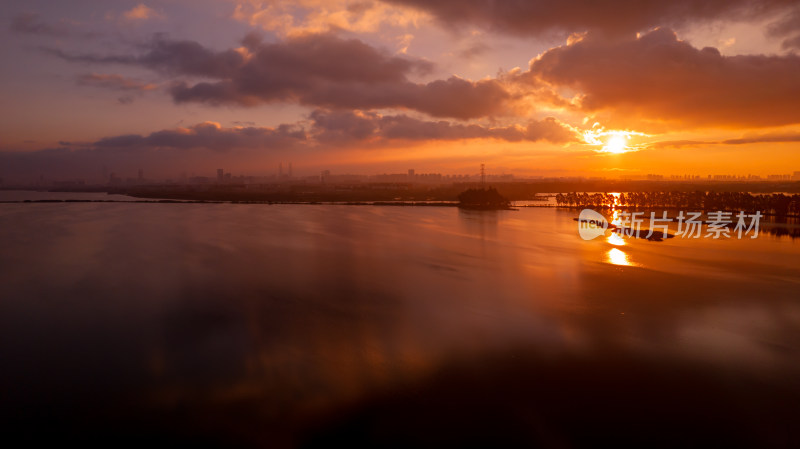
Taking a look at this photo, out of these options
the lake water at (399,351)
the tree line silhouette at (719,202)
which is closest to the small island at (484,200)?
the tree line silhouette at (719,202)

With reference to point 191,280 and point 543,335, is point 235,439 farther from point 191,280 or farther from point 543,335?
point 191,280

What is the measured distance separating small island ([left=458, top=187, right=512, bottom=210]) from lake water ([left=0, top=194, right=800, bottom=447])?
30427mm

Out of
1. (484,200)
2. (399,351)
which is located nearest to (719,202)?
(484,200)

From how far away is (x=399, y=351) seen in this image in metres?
7.79

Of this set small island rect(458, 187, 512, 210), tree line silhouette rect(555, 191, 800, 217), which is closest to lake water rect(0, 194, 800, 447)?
tree line silhouette rect(555, 191, 800, 217)

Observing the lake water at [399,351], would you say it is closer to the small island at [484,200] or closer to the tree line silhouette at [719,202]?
the tree line silhouette at [719,202]

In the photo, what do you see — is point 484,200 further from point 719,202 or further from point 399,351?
point 399,351

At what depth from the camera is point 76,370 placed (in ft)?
23.2

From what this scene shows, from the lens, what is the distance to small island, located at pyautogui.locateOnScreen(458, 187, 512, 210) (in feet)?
155

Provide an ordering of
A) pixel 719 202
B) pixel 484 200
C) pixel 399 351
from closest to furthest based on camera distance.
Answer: pixel 399 351, pixel 719 202, pixel 484 200

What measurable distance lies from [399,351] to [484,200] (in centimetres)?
4278

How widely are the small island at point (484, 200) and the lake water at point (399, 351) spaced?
30.4 m

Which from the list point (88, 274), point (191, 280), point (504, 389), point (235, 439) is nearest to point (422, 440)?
point (504, 389)

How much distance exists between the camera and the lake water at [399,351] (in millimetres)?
5625
